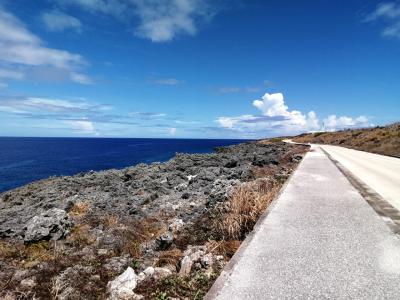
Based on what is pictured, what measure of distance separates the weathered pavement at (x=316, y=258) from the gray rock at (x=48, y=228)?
5625 mm

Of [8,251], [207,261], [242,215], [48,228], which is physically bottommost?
[8,251]

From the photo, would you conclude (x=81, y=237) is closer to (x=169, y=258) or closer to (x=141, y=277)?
(x=169, y=258)

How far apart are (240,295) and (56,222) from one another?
684cm

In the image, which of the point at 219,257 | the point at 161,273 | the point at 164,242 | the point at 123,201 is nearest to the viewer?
the point at 161,273

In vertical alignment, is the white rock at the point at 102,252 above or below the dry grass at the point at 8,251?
above

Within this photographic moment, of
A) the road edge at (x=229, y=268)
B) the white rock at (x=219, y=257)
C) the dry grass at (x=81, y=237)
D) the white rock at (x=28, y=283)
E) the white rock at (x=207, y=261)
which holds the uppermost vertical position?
the road edge at (x=229, y=268)

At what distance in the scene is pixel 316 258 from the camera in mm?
5527

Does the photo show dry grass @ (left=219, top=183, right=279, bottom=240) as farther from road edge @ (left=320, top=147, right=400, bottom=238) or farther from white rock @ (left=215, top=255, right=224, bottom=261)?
road edge @ (left=320, top=147, right=400, bottom=238)

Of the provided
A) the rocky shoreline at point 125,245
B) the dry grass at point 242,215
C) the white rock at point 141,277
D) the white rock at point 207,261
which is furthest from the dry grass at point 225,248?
the white rock at point 141,277

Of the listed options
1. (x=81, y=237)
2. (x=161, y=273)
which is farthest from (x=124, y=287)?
(x=81, y=237)

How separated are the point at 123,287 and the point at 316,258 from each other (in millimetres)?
3153

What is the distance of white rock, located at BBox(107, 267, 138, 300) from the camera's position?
5078 millimetres

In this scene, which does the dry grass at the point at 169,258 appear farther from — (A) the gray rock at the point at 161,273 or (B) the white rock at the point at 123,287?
(B) the white rock at the point at 123,287

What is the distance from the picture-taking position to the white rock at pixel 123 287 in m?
5.08
